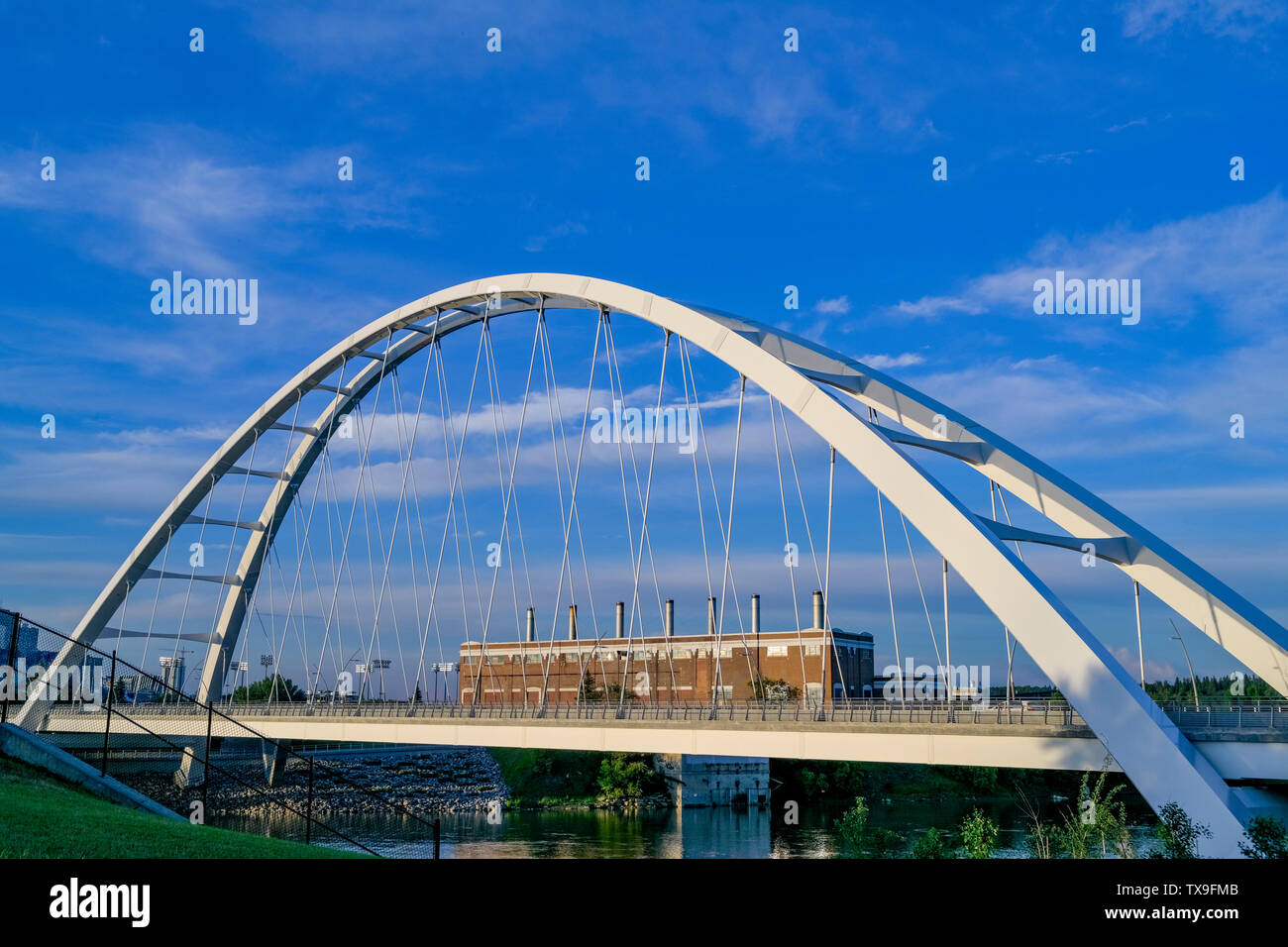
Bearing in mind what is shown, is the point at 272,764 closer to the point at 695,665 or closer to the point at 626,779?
the point at 626,779

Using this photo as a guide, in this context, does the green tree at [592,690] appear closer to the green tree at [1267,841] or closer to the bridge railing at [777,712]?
the bridge railing at [777,712]

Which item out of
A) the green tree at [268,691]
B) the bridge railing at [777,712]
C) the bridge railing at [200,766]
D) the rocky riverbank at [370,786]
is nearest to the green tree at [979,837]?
the bridge railing at [777,712]

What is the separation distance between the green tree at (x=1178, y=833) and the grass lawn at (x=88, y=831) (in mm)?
10372

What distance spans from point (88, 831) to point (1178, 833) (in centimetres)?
1303

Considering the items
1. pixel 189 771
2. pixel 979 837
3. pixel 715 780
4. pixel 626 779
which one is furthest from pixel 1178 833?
pixel 189 771

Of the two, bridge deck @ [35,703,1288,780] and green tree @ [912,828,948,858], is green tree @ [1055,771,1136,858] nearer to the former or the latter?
green tree @ [912,828,948,858]

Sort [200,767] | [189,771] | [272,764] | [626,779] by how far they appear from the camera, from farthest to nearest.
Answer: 1. [626,779]
2. [272,764]
3. [200,767]
4. [189,771]

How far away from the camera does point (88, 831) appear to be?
33.4 feet

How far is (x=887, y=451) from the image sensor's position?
20.9 m

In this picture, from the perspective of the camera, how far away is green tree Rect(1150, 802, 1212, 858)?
44.0ft
